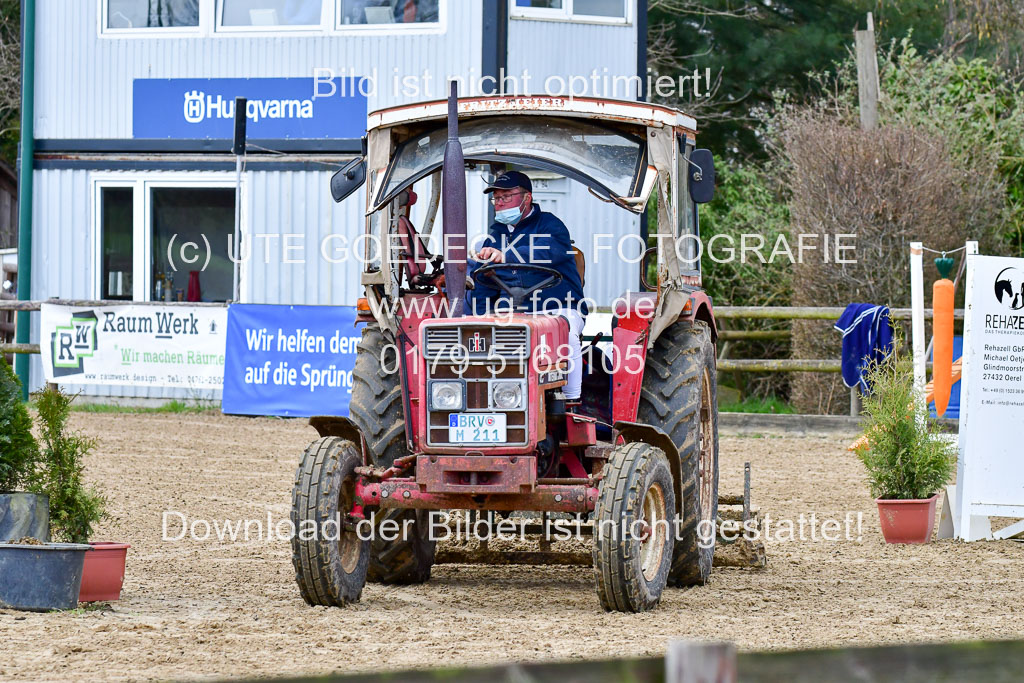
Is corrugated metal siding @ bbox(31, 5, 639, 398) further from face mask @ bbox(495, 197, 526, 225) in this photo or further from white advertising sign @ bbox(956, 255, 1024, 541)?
face mask @ bbox(495, 197, 526, 225)

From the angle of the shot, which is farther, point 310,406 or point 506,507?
point 310,406

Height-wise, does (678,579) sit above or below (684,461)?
below

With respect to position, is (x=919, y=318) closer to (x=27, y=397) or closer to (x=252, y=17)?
(x=252, y=17)

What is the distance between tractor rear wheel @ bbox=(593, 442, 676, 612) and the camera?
643 cm

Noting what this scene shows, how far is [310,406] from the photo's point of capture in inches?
611

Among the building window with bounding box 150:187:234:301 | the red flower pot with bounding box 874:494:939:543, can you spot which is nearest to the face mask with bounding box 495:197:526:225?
the red flower pot with bounding box 874:494:939:543

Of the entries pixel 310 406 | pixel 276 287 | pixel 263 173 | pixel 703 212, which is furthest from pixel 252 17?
pixel 703 212

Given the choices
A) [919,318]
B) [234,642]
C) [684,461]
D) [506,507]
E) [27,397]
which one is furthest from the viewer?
[27,397]

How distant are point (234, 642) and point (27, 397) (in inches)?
493

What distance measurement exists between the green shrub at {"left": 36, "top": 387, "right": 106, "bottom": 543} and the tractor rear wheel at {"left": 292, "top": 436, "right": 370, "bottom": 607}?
1099 millimetres

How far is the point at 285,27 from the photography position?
690 inches

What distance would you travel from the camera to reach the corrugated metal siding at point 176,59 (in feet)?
56.0

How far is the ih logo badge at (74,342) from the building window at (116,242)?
4.86ft

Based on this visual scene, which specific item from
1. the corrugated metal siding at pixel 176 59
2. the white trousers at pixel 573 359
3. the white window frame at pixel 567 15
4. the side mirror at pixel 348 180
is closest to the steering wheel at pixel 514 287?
the white trousers at pixel 573 359
